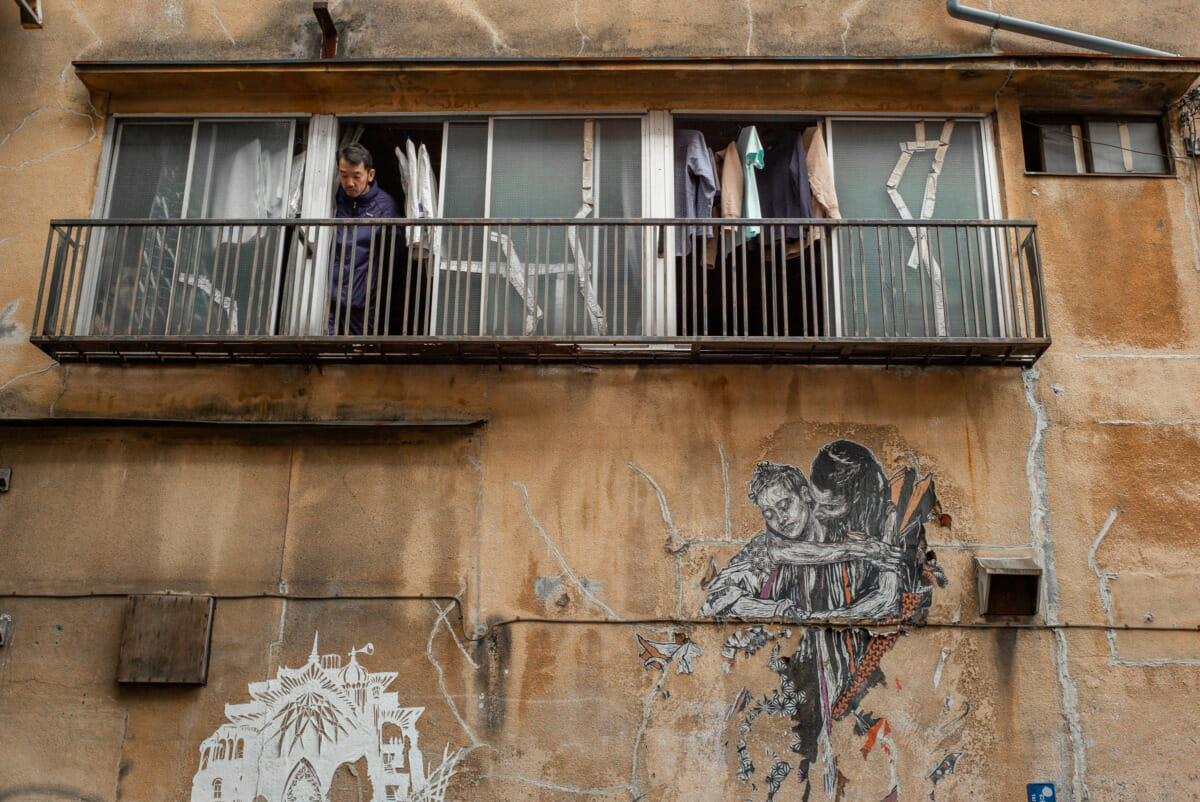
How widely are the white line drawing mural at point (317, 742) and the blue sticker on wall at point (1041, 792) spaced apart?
359 cm

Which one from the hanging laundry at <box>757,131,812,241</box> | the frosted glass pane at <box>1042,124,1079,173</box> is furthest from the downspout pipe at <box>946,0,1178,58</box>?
the hanging laundry at <box>757,131,812,241</box>

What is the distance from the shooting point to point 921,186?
7438mm

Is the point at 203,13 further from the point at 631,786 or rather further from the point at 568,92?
the point at 631,786

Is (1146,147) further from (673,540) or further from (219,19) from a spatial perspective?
(219,19)

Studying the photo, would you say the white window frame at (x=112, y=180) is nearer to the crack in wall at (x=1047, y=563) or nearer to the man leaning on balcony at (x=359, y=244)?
the man leaning on balcony at (x=359, y=244)

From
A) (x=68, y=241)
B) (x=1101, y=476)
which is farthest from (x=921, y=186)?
(x=68, y=241)

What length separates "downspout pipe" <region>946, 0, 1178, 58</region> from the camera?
7316 millimetres

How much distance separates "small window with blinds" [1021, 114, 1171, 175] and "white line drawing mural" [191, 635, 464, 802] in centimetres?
617

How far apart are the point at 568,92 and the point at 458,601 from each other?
159 inches

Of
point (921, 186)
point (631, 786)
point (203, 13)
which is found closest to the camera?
point (631, 786)

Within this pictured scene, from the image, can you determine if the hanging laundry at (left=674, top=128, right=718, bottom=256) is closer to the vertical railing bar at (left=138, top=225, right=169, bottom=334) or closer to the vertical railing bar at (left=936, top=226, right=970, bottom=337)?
the vertical railing bar at (left=936, top=226, right=970, bottom=337)

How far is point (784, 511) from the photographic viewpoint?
6.51m

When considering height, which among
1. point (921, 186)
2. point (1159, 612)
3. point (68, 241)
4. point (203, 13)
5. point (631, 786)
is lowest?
point (631, 786)

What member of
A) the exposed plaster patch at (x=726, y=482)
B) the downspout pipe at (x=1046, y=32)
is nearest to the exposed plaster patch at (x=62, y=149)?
the exposed plaster patch at (x=726, y=482)
